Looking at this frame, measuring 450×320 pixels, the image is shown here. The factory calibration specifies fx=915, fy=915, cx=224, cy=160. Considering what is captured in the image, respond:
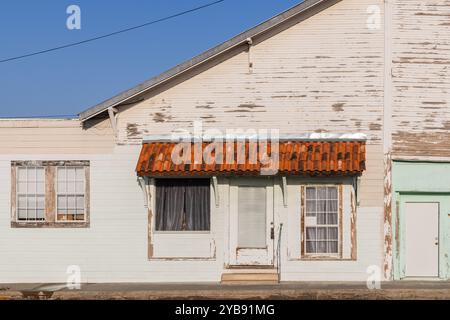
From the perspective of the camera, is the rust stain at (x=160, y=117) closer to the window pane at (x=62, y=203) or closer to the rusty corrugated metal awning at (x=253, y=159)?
the rusty corrugated metal awning at (x=253, y=159)

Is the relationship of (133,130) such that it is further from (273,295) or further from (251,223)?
(273,295)

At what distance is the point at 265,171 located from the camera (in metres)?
20.8

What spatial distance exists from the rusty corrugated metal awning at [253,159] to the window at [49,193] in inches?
71.5

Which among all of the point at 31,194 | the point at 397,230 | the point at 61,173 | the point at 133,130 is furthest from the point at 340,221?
the point at 31,194

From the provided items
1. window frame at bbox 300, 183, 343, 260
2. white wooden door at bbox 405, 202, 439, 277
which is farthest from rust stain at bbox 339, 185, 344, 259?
white wooden door at bbox 405, 202, 439, 277

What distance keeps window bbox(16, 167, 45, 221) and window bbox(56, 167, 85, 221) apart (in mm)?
408

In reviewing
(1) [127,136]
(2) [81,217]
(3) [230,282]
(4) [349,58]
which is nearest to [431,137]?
(4) [349,58]

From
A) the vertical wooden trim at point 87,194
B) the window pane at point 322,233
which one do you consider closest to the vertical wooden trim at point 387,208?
the window pane at point 322,233

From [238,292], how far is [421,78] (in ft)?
21.8

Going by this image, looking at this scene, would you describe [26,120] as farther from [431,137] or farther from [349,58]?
[431,137]

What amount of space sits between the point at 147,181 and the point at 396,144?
590 cm

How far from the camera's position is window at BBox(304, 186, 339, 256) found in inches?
843

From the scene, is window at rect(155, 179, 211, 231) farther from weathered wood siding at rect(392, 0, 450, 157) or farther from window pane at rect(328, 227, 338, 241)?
weathered wood siding at rect(392, 0, 450, 157)

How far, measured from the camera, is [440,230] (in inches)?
842
